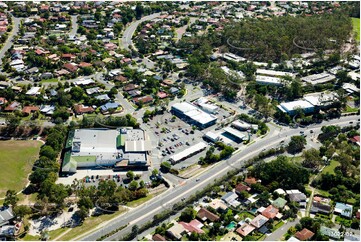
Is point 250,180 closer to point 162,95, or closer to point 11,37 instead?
point 162,95

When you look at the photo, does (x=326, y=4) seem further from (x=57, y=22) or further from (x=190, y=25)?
(x=57, y=22)

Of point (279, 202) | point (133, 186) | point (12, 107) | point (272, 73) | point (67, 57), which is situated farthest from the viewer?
point (67, 57)

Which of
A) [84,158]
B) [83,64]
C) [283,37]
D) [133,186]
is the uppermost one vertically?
[283,37]

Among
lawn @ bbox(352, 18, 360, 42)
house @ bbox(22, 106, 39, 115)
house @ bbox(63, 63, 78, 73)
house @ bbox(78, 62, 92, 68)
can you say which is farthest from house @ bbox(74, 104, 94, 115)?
lawn @ bbox(352, 18, 360, 42)

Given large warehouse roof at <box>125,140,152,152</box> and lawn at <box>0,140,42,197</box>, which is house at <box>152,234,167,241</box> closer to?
large warehouse roof at <box>125,140,152,152</box>

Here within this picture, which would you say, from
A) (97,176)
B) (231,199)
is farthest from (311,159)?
(97,176)

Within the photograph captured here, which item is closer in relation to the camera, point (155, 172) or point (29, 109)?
point (155, 172)
